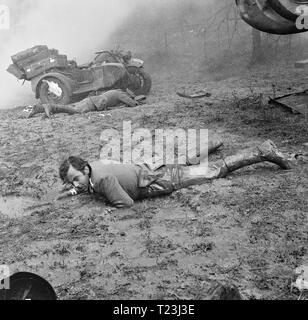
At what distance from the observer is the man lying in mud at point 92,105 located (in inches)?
380

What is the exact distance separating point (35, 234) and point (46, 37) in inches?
497

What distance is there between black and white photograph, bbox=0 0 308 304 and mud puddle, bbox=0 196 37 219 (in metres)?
0.02

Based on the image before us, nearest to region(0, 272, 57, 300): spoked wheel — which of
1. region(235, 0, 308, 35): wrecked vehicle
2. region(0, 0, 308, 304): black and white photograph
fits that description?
region(0, 0, 308, 304): black and white photograph

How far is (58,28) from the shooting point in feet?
53.7

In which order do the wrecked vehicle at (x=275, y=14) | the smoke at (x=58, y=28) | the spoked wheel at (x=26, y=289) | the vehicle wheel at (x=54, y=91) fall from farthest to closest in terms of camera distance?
the smoke at (x=58, y=28)
the vehicle wheel at (x=54, y=91)
the wrecked vehicle at (x=275, y=14)
the spoked wheel at (x=26, y=289)

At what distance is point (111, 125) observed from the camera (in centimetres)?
841

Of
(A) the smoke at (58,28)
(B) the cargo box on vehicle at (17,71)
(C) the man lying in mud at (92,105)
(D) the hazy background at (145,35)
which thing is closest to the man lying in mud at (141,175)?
(C) the man lying in mud at (92,105)

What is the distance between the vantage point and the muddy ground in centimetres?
354

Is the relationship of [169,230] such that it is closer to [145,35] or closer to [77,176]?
[77,176]

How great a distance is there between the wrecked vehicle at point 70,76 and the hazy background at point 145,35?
2.27 metres

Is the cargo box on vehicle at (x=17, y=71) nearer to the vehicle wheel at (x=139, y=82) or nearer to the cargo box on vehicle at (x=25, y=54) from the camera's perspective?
the cargo box on vehicle at (x=25, y=54)

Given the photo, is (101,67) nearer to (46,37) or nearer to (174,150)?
(174,150)

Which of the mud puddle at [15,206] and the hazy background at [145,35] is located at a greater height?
the hazy background at [145,35]

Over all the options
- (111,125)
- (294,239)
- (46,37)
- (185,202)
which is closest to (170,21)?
(46,37)
